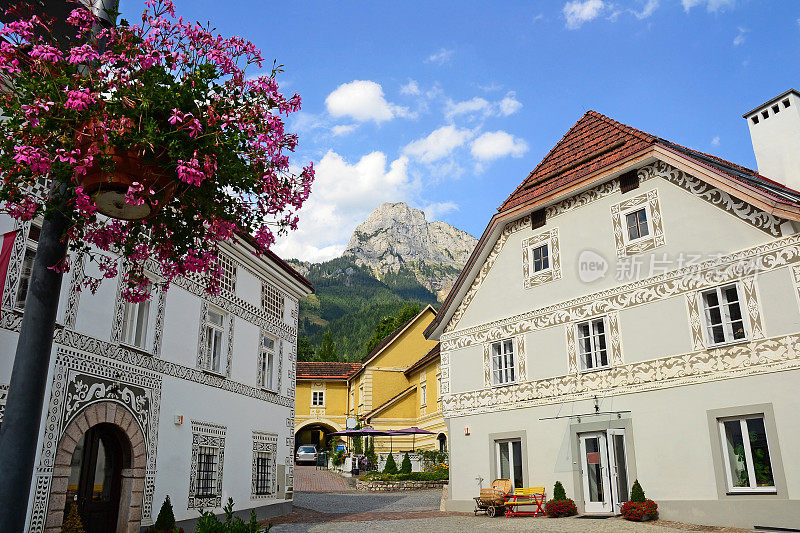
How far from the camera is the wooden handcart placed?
1794 cm

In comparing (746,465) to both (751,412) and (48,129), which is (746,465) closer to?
(751,412)

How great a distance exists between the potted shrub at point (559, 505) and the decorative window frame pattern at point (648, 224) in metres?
6.68

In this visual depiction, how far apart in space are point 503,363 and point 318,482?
58.5 feet

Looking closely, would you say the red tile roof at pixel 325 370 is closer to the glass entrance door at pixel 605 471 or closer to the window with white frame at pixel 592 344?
the window with white frame at pixel 592 344

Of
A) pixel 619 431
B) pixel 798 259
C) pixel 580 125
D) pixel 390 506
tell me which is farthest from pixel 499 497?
pixel 580 125

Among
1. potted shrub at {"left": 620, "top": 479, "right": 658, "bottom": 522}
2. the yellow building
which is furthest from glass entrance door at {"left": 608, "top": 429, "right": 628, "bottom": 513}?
the yellow building

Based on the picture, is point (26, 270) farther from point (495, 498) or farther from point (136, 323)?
point (495, 498)

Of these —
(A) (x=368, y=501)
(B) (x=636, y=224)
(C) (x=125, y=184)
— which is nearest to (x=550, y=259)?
(B) (x=636, y=224)

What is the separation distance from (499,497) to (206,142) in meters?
16.0

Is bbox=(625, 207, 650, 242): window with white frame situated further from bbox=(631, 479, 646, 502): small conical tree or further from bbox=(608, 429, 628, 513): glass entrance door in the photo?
bbox=(631, 479, 646, 502): small conical tree

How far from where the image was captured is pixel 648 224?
1675 cm

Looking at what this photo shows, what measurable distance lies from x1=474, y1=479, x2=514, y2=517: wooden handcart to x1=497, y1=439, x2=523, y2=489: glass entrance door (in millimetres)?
349

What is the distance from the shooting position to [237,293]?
17609 mm

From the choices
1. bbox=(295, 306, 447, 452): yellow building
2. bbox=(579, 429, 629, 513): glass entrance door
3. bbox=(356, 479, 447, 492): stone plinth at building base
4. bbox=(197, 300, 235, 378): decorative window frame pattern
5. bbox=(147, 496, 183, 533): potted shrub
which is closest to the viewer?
bbox=(147, 496, 183, 533): potted shrub
